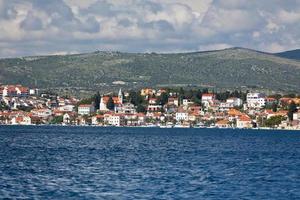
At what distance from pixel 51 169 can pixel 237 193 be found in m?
18.3

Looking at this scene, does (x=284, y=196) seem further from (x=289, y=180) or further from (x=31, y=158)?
(x=31, y=158)

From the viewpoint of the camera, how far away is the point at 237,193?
46.1 meters

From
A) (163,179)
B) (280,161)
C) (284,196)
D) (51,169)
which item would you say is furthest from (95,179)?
(280,161)

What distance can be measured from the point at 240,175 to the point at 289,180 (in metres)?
3.99

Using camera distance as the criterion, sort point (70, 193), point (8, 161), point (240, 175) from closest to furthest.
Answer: point (70, 193)
point (240, 175)
point (8, 161)

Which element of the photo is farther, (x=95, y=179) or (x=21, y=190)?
(x=95, y=179)

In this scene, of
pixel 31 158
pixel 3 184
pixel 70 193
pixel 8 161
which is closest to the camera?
pixel 70 193

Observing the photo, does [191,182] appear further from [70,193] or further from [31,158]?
[31,158]

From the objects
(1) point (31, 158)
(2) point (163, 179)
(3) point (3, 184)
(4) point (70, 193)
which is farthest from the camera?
(1) point (31, 158)

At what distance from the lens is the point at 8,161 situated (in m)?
69.2

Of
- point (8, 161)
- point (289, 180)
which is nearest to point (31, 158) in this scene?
point (8, 161)

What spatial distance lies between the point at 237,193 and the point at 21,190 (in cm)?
1213

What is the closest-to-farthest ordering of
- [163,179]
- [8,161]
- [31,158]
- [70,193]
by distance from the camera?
[70,193] → [163,179] → [8,161] → [31,158]

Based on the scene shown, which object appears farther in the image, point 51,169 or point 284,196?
point 51,169
